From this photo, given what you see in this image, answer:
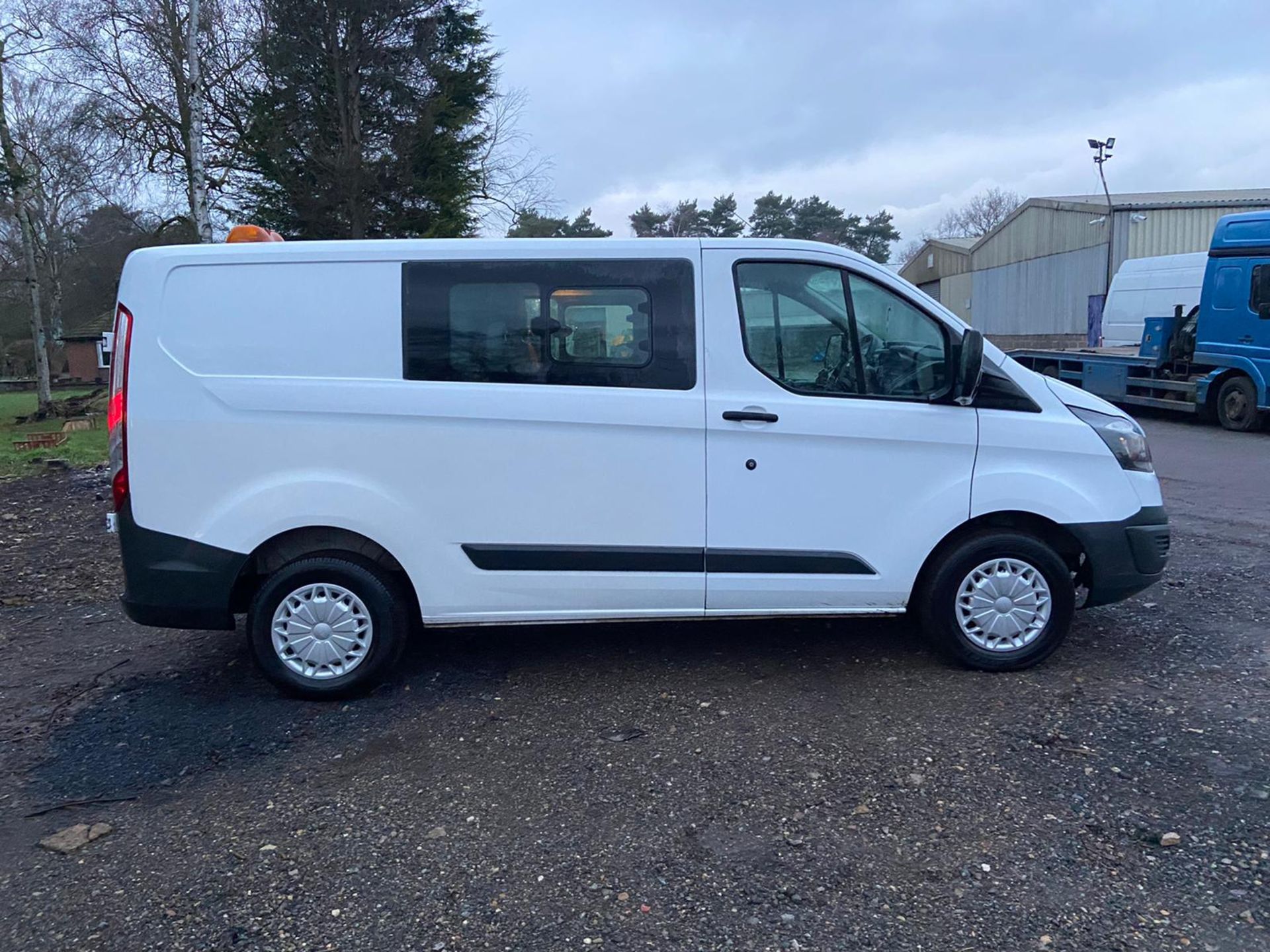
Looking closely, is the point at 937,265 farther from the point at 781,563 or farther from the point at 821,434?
the point at 781,563

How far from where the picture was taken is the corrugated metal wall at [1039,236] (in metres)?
31.2

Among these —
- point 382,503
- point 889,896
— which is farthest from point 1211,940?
point 382,503

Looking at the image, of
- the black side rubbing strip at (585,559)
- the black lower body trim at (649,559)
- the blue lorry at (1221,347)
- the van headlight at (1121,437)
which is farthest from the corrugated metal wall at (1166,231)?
the black side rubbing strip at (585,559)

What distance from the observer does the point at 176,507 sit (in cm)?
436

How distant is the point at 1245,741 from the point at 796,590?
76.3 inches

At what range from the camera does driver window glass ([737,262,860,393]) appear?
449cm

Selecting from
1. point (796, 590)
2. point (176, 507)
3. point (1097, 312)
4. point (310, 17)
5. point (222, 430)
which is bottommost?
point (796, 590)

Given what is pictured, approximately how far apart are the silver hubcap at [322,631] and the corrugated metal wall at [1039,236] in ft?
101

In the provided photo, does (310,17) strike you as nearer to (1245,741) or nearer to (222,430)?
(222,430)

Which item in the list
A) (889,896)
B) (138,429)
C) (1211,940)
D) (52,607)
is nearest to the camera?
(1211,940)

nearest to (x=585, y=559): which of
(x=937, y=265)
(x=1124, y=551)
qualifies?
(x=1124, y=551)

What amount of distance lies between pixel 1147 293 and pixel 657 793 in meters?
19.2

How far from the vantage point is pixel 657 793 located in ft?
11.9

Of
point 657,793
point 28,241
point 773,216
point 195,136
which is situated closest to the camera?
point 657,793
